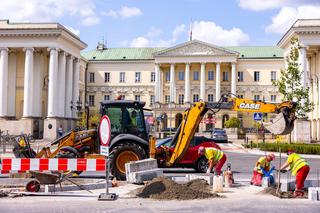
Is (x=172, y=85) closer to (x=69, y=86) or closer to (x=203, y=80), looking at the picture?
(x=203, y=80)

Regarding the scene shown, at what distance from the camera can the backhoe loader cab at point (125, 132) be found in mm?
18234

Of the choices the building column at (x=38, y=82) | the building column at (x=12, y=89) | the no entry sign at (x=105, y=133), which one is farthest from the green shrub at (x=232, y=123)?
the no entry sign at (x=105, y=133)

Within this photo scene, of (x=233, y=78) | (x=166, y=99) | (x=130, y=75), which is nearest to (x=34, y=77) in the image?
(x=130, y=75)

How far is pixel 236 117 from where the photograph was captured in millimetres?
89125

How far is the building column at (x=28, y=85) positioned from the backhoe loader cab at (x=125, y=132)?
155 feet

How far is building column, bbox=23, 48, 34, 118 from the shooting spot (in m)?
63.9

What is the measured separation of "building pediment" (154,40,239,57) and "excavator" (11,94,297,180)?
73.0 metres

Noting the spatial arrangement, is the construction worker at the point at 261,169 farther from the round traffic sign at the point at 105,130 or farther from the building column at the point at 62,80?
the building column at the point at 62,80

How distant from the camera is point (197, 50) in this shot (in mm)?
91562

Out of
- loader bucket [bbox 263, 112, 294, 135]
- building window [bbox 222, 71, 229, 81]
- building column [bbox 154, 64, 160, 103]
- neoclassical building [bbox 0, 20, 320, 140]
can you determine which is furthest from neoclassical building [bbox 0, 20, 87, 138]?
loader bucket [bbox 263, 112, 294, 135]

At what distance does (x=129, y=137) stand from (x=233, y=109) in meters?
4.01

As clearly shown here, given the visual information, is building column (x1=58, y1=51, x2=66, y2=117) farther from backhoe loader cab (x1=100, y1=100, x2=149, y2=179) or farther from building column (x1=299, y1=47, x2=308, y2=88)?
backhoe loader cab (x1=100, y1=100, x2=149, y2=179)

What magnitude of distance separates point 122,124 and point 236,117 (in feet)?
235

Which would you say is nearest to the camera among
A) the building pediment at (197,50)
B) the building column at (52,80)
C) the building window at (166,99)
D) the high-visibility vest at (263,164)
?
the high-visibility vest at (263,164)
